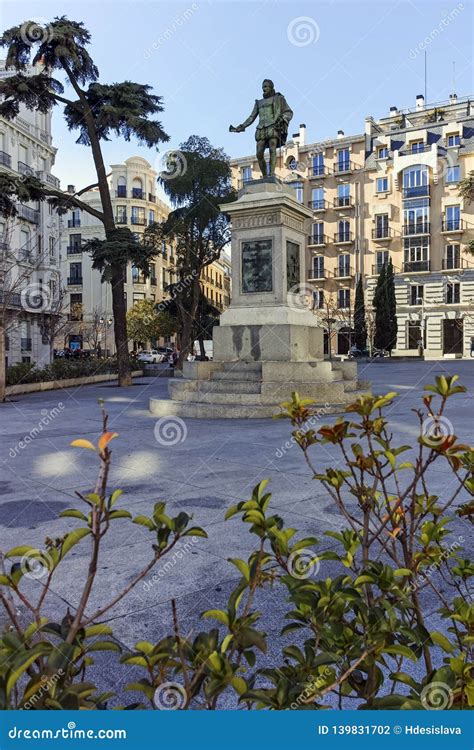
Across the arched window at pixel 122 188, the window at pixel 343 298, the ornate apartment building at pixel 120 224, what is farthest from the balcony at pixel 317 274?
the arched window at pixel 122 188

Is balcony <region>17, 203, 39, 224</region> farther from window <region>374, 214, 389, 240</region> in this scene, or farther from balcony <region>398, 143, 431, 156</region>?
balcony <region>398, 143, 431, 156</region>

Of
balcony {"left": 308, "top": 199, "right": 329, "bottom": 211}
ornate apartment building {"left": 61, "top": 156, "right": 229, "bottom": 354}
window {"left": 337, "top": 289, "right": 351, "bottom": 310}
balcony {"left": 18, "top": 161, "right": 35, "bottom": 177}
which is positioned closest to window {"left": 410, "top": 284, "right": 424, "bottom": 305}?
window {"left": 337, "top": 289, "right": 351, "bottom": 310}

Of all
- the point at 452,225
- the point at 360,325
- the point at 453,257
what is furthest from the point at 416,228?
the point at 360,325

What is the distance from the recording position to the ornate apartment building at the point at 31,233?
34.3 meters

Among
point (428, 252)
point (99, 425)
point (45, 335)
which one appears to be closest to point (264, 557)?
point (99, 425)

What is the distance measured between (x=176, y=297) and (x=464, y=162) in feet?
113

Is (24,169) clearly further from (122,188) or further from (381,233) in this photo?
(122,188)

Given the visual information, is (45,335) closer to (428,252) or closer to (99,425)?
(99,425)

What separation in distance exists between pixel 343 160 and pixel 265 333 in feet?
162

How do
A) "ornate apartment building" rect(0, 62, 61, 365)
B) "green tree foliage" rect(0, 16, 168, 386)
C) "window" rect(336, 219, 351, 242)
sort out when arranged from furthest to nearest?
"window" rect(336, 219, 351, 242) → "ornate apartment building" rect(0, 62, 61, 365) → "green tree foliage" rect(0, 16, 168, 386)

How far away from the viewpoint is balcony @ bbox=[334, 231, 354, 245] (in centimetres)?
5509

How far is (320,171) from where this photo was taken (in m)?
57.2

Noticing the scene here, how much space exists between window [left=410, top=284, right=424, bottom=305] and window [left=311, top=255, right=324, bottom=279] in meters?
9.80

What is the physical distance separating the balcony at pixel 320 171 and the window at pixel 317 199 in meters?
1.49
